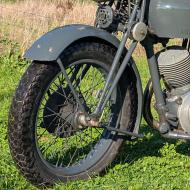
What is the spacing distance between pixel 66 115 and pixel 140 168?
3.00ft

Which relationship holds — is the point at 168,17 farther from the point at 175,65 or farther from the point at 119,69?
the point at 119,69

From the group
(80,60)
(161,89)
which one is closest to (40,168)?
(80,60)

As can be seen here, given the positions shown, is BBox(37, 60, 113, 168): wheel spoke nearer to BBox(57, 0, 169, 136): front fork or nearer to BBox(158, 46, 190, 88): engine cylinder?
BBox(57, 0, 169, 136): front fork

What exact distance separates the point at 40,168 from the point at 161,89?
1.14 meters

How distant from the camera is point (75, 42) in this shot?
3945 millimetres

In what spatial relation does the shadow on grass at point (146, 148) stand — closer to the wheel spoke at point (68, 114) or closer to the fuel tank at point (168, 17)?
the wheel spoke at point (68, 114)

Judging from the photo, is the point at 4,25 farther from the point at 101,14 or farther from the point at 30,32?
the point at 101,14

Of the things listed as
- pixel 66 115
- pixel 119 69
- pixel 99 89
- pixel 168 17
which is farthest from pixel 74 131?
pixel 168 17

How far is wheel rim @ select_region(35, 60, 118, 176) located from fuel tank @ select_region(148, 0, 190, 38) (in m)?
0.52

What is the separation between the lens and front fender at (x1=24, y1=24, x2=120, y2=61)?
378cm

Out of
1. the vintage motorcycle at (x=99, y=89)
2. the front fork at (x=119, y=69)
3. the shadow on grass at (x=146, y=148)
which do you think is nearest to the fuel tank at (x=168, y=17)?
the vintage motorcycle at (x=99, y=89)

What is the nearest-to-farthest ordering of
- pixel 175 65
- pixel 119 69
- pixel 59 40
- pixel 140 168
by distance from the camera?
1. pixel 59 40
2. pixel 119 69
3. pixel 175 65
4. pixel 140 168

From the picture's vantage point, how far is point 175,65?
167 inches

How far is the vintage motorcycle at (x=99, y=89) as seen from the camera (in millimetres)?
3820
